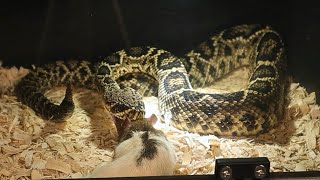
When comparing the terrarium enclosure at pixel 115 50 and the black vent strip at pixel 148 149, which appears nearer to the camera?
the black vent strip at pixel 148 149

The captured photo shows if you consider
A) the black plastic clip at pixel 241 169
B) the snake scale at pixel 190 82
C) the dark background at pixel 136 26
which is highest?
the dark background at pixel 136 26

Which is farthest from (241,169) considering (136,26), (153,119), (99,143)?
(136,26)

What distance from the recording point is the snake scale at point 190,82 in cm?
324

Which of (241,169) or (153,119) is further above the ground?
(153,119)

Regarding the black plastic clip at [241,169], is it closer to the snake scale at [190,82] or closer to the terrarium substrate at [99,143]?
the terrarium substrate at [99,143]

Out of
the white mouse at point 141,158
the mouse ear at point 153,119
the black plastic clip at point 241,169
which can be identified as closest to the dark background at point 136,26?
the mouse ear at point 153,119

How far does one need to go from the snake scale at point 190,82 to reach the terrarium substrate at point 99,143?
0.09 meters

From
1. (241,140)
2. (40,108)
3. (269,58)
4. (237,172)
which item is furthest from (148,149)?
(269,58)

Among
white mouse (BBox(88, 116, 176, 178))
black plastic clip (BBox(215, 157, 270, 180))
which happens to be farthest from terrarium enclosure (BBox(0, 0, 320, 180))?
black plastic clip (BBox(215, 157, 270, 180))

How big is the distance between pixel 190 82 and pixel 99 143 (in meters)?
1.08

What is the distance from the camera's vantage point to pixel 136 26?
379 cm

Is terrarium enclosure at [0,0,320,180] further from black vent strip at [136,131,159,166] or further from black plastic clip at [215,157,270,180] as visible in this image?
black plastic clip at [215,157,270,180]

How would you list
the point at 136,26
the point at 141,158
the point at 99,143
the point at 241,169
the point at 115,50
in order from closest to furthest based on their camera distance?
the point at 241,169 < the point at 141,158 < the point at 99,143 < the point at 136,26 < the point at 115,50

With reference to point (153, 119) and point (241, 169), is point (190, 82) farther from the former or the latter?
point (241, 169)
